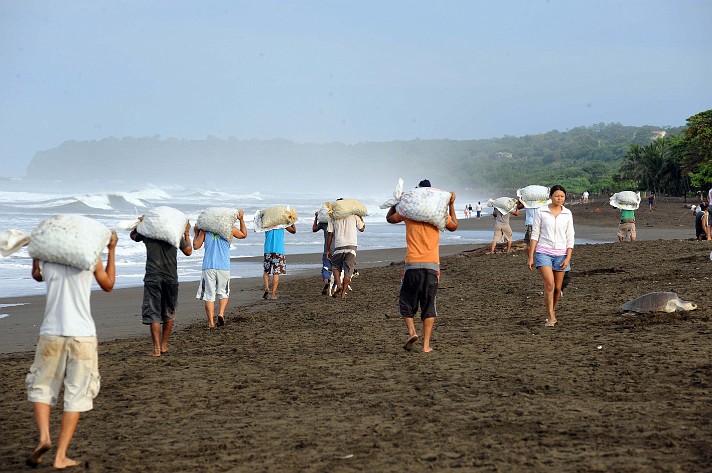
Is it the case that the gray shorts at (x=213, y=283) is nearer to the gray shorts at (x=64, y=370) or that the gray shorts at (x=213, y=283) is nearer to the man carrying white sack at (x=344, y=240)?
the man carrying white sack at (x=344, y=240)

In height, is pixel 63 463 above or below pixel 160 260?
below

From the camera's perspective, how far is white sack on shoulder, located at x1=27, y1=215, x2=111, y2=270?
5.15 m

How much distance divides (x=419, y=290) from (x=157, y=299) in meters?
2.52

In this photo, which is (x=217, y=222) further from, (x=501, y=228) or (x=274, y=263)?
(x=501, y=228)

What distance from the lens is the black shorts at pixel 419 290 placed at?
27.3ft

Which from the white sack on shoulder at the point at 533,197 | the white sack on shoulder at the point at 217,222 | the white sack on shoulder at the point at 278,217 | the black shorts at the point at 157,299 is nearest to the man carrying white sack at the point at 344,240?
the white sack on shoulder at the point at 278,217

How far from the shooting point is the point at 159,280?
863 centimetres

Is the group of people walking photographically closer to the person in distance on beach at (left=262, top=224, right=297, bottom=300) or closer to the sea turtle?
the person in distance on beach at (left=262, top=224, right=297, bottom=300)

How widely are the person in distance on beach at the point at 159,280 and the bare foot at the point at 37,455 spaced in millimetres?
3440

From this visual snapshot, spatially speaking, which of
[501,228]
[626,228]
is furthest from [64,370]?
[626,228]

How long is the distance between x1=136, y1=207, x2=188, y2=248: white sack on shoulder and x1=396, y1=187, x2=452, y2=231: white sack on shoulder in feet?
6.94

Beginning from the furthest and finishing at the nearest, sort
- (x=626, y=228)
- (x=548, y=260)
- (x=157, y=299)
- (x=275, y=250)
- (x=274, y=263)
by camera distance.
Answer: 1. (x=626, y=228)
2. (x=274, y=263)
3. (x=275, y=250)
4. (x=548, y=260)
5. (x=157, y=299)

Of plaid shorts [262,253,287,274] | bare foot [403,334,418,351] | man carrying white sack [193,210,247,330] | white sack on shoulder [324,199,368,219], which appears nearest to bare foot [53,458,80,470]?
bare foot [403,334,418,351]

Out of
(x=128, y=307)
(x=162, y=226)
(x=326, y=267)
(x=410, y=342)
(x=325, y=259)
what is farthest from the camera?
(x=326, y=267)
